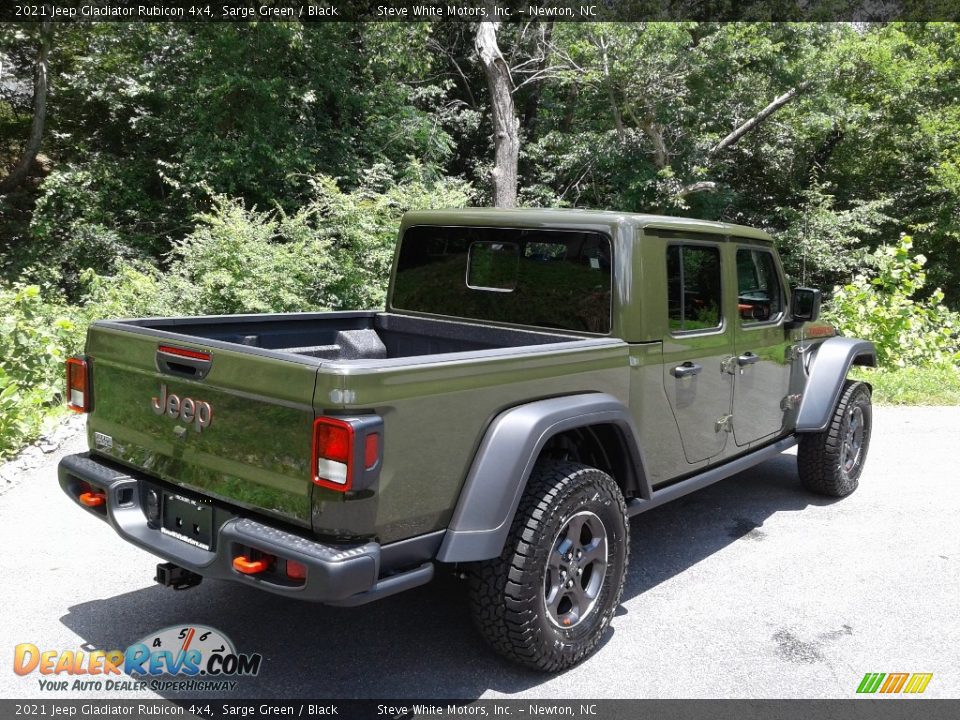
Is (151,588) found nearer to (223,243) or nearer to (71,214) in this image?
(223,243)

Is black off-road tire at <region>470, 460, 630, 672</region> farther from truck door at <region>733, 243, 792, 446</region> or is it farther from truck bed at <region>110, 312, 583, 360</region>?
truck door at <region>733, 243, 792, 446</region>

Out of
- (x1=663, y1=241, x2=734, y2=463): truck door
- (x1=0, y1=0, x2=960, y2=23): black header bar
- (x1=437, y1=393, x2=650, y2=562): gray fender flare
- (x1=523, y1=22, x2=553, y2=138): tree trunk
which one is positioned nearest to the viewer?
(x1=437, y1=393, x2=650, y2=562): gray fender flare

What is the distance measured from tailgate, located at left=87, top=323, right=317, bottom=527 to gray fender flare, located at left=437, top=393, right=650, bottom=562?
0.56 metres

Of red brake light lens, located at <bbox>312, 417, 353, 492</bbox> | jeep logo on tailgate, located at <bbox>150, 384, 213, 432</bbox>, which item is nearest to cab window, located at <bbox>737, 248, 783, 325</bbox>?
red brake light lens, located at <bbox>312, 417, 353, 492</bbox>

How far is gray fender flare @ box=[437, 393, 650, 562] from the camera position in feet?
9.68

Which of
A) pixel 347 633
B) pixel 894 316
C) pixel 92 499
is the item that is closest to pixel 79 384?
pixel 92 499

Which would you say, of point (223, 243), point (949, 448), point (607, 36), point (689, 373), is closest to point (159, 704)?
point (689, 373)

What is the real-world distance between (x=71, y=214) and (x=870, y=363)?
48.7 feet

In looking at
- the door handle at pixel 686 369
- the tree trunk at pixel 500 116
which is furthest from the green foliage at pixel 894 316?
the tree trunk at pixel 500 116

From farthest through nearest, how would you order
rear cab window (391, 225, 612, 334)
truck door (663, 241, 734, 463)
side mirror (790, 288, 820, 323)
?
1. side mirror (790, 288, 820, 323)
2. truck door (663, 241, 734, 463)
3. rear cab window (391, 225, 612, 334)

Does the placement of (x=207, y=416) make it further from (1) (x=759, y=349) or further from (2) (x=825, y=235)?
(2) (x=825, y=235)

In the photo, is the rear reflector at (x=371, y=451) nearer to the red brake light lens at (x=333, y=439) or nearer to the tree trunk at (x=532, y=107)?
the red brake light lens at (x=333, y=439)

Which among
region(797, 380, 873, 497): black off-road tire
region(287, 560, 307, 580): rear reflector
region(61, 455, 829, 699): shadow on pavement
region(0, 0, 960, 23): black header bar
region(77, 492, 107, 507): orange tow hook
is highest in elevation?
region(0, 0, 960, 23): black header bar

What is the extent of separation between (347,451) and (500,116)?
14.8 m
